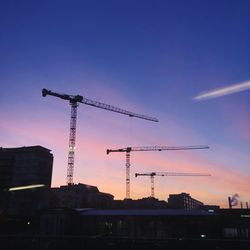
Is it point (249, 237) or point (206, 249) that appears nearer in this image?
point (206, 249)

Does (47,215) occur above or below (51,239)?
above

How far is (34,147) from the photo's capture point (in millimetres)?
167625

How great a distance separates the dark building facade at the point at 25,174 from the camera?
162 meters

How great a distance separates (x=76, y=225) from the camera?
7056cm

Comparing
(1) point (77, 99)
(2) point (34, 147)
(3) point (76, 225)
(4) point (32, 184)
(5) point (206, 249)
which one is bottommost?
(5) point (206, 249)

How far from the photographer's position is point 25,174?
168 meters

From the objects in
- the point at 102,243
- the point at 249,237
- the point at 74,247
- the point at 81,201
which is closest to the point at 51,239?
the point at 74,247

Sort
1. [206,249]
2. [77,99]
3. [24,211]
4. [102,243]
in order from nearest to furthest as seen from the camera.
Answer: [206,249], [102,243], [77,99], [24,211]

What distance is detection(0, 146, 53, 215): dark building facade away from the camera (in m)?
162

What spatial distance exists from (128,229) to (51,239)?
2593 cm

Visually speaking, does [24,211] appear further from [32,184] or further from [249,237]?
[249,237]

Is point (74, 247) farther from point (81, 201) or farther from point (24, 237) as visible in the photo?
point (81, 201)

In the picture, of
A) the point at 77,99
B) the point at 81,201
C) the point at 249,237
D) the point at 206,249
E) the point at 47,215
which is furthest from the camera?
the point at 81,201

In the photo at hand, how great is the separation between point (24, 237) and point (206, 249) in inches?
923
